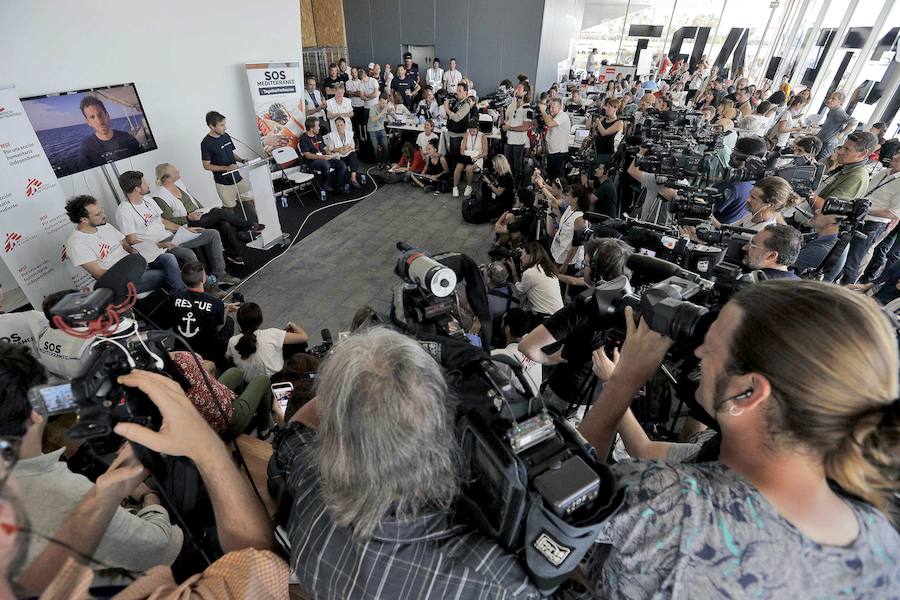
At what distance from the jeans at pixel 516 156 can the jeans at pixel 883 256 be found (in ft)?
14.5

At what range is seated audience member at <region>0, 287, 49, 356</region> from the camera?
2.34 m

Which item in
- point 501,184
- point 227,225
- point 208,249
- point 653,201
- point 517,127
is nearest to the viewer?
point 653,201

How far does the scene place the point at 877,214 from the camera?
11.0 ft

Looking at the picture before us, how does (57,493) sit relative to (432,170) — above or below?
above

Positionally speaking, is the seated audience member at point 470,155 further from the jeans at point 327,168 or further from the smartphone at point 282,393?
the smartphone at point 282,393

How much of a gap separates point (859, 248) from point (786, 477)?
3790 millimetres

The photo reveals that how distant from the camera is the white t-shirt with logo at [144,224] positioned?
388 centimetres

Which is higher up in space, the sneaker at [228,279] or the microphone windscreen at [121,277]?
the microphone windscreen at [121,277]

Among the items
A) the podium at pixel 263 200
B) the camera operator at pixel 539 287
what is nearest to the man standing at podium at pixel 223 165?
the podium at pixel 263 200

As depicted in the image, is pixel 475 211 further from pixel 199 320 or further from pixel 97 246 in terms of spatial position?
pixel 97 246

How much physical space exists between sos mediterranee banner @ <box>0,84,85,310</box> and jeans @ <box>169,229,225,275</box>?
83 cm

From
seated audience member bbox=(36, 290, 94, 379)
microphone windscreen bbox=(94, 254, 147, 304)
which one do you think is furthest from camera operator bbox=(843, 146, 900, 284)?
seated audience member bbox=(36, 290, 94, 379)

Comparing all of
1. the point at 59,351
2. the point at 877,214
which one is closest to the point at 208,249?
the point at 59,351

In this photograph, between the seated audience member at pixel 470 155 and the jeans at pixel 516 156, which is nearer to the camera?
the seated audience member at pixel 470 155
